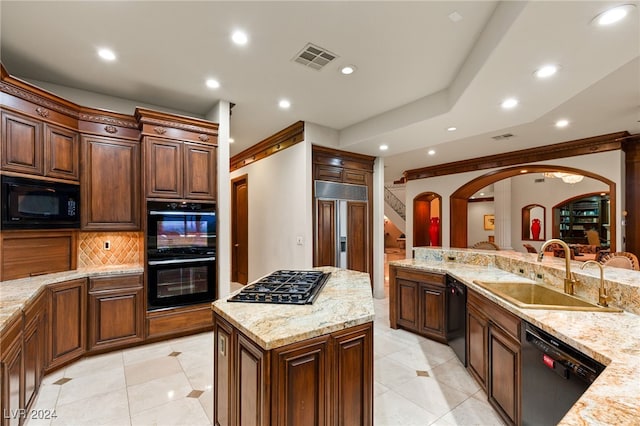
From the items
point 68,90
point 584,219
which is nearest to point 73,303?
point 68,90

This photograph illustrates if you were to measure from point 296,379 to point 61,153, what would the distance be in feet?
10.8

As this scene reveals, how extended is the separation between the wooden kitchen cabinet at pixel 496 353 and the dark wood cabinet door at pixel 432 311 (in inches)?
25.0

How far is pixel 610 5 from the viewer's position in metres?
1.66

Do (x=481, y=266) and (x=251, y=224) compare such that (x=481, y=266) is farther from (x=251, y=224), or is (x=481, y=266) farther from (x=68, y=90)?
(x=68, y=90)

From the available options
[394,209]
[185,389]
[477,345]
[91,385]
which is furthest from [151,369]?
[394,209]

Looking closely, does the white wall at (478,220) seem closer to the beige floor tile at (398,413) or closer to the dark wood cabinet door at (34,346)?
the beige floor tile at (398,413)

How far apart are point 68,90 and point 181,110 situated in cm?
120

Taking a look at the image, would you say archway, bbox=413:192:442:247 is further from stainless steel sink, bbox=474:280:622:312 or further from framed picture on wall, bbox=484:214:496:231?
stainless steel sink, bbox=474:280:622:312

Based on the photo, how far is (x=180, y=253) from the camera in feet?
11.4

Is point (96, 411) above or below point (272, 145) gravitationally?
below

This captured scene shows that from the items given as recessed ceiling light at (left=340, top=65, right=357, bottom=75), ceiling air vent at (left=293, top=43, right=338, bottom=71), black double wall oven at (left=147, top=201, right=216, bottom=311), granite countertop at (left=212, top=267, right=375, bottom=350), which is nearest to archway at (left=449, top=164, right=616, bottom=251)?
recessed ceiling light at (left=340, top=65, right=357, bottom=75)

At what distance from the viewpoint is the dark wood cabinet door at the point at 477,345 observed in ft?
7.88

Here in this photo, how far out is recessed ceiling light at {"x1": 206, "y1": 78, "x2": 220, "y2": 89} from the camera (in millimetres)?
3201

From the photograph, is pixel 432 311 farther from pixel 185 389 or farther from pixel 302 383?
pixel 185 389
